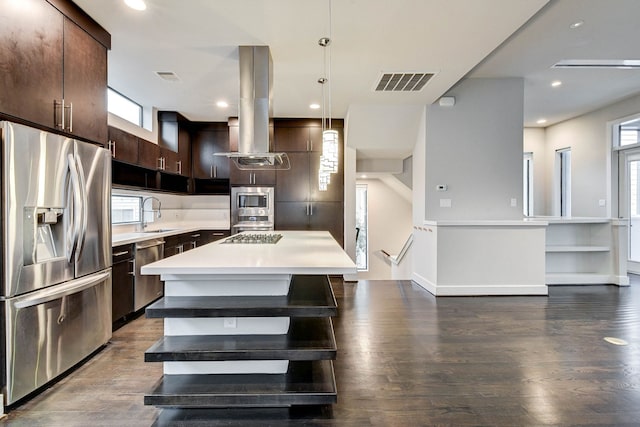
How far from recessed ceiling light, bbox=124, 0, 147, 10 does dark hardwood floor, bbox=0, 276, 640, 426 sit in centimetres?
258

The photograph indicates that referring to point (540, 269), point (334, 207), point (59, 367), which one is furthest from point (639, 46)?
point (59, 367)

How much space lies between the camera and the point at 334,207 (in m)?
5.71

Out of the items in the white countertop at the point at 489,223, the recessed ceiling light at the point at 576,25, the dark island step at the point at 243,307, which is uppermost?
the recessed ceiling light at the point at 576,25

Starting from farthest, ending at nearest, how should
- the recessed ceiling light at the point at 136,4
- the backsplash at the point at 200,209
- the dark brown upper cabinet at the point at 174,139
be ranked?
the backsplash at the point at 200,209
the dark brown upper cabinet at the point at 174,139
the recessed ceiling light at the point at 136,4

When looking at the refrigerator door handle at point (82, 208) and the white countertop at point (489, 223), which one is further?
the white countertop at point (489, 223)

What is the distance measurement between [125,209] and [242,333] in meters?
3.47

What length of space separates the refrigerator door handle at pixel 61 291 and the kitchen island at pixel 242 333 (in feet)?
2.55

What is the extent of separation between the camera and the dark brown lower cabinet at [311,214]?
5.71m

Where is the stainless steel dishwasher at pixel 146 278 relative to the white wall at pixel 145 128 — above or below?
below

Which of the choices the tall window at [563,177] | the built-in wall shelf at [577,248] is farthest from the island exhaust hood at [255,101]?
the tall window at [563,177]

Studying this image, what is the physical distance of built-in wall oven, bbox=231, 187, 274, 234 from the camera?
5.63 meters

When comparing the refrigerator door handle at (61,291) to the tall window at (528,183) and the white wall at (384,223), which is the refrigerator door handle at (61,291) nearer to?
the white wall at (384,223)

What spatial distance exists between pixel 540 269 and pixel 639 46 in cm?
264

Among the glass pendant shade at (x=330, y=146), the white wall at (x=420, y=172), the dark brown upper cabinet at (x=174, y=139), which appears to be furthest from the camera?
the dark brown upper cabinet at (x=174, y=139)
